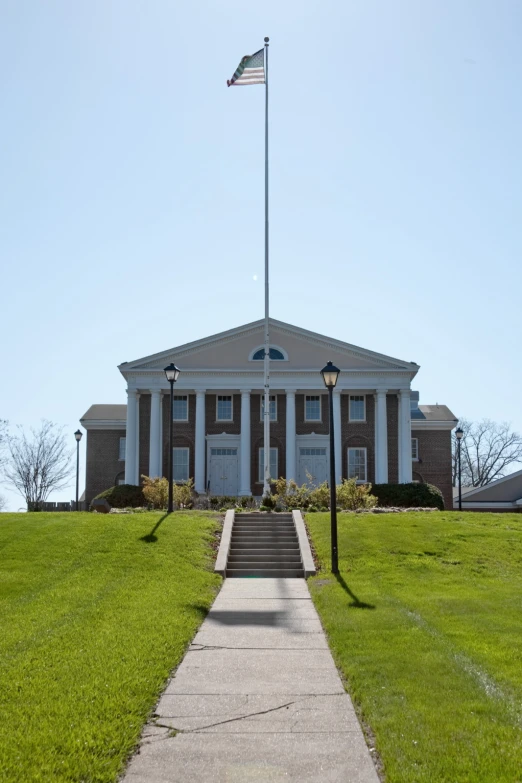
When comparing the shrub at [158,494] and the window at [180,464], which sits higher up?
the window at [180,464]

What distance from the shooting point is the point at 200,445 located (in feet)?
143

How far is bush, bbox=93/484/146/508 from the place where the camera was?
40156 millimetres

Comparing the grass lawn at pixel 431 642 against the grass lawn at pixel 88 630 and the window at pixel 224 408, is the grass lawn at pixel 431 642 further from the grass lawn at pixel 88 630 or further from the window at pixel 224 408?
the window at pixel 224 408

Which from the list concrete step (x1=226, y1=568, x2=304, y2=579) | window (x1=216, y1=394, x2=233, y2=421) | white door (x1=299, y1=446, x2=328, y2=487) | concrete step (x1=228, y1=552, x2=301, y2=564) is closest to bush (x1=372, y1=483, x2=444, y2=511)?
white door (x1=299, y1=446, x2=328, y2=487)

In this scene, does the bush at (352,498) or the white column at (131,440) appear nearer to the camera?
the bush at (352,498)

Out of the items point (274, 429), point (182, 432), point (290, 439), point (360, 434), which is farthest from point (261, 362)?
point (360, 434)

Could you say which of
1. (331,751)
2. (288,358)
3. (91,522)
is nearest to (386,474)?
(288,358)

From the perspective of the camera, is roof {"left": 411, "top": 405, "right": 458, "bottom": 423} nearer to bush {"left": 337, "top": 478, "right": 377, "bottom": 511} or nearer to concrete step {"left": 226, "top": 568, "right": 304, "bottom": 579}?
bush {"left": 337, "top": 478, "right": 377, "bottom": 511}

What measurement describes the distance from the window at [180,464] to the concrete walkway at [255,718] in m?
33.7

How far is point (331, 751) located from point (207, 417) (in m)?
39.2

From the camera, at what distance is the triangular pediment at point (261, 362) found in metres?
43.8

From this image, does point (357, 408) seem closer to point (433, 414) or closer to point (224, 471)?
point (224, 471)

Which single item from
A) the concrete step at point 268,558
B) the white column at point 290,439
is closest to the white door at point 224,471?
the white column at point 290,439

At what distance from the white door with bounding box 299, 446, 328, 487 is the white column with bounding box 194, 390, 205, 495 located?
5.78 metres
